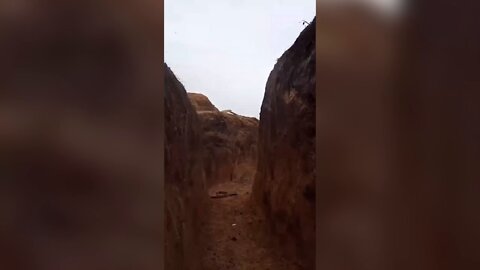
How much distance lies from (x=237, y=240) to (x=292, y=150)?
996mm

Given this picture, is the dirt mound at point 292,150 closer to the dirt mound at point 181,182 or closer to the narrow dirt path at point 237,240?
the narrow dirt path at point 237,240

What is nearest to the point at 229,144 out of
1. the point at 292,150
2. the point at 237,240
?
the point at 237,240

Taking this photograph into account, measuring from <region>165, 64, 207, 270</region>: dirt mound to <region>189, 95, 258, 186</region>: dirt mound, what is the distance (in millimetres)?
1145

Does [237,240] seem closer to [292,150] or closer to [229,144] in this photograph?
[292,150]

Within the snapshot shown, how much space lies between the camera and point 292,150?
9.32ft

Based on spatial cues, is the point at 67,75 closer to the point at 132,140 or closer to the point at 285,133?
the point at 132,140

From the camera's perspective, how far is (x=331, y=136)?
617mm

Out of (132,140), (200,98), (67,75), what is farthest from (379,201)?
(200,98)

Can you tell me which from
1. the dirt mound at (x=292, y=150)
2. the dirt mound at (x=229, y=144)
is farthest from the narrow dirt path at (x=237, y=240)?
the dirt mound at (x=229, y=144)

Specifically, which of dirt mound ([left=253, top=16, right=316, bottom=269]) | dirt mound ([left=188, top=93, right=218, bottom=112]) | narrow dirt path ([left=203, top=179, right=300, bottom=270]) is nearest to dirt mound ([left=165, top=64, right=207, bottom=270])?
narrow dirt path ([left=203, top=179, right=300, bottom=270])

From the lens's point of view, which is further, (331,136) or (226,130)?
(226,130)

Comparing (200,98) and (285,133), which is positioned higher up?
(200,98)

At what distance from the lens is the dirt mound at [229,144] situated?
454cm

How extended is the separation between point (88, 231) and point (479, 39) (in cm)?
72
